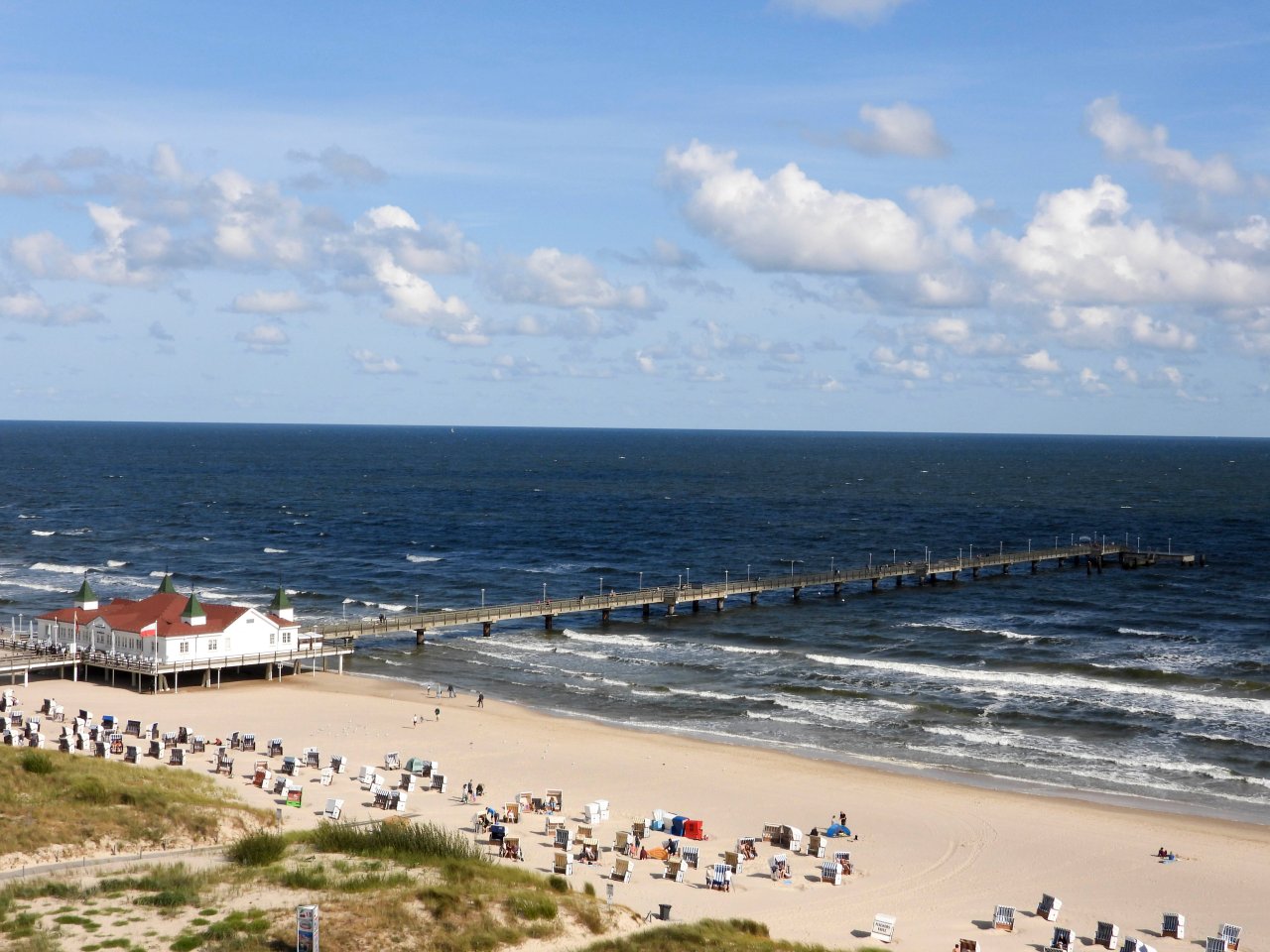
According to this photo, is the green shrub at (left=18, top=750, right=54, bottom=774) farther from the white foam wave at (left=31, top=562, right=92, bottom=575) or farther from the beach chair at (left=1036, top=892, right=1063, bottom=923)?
the white foam wave at (left=31, top=562, right=92, bottom=575)

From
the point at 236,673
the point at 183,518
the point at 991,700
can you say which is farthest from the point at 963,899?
the point at 183,518

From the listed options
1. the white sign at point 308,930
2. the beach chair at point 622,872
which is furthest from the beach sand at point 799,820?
the white sign at point 308,930

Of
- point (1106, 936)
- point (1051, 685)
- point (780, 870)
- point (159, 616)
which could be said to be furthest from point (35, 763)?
point (1051, 685)

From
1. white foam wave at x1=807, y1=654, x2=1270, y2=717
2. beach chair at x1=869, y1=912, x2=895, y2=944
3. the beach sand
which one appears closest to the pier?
the beach sand

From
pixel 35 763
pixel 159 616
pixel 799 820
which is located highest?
pixel 159 616

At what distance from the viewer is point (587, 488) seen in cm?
19562

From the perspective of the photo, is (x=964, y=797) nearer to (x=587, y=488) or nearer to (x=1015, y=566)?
(x=1015, y=566)

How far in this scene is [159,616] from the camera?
63969 mm

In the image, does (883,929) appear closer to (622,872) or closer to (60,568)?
(622,872)

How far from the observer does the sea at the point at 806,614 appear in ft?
183

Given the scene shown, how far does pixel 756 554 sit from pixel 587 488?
259 ft

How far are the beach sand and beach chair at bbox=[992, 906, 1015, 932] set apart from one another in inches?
10.3

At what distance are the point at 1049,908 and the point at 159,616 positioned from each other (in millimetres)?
45785

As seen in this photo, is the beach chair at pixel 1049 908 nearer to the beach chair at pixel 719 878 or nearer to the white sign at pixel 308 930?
the beach chair at pixel 719 878
